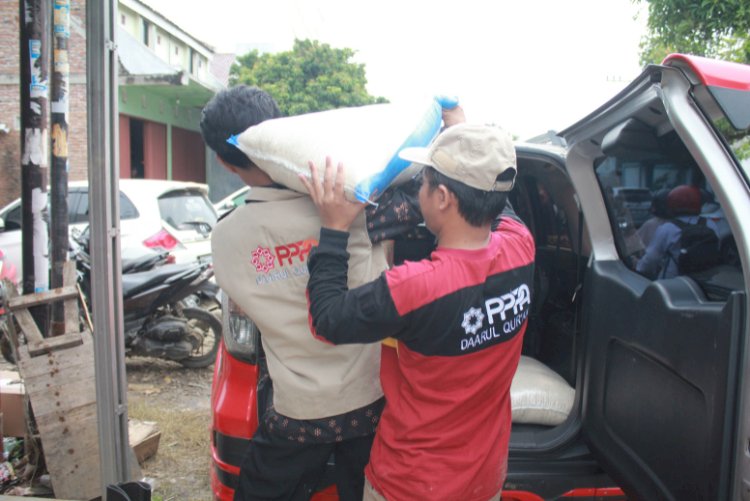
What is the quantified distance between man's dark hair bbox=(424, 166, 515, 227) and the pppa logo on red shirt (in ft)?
1.33

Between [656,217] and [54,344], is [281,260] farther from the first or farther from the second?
[54,344]

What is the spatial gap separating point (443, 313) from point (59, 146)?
2.35 m

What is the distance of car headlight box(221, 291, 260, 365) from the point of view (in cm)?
215

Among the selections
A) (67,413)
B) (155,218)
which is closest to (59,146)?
(67,413)

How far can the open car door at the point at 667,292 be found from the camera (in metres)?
1.43

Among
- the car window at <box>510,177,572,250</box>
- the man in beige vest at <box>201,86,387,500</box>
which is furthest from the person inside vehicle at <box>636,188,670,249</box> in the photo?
the man in beige vest at <box>201,86,387,500</box>

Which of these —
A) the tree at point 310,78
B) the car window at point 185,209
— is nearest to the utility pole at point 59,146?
the car window at point 185,209

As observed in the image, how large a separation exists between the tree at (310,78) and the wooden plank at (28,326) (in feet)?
53.1

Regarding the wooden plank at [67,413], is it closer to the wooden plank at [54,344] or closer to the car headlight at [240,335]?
the wooden plank at [54,344]

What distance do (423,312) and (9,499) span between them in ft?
5.78

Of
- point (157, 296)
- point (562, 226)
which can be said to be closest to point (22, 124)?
point (157, 296)

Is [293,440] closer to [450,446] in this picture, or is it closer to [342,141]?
[450,446]

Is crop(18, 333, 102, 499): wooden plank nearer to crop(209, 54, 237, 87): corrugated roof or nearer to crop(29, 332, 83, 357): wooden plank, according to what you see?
crop(29, 332, 83, 357): wooden plank

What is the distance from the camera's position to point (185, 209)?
22.8ft
